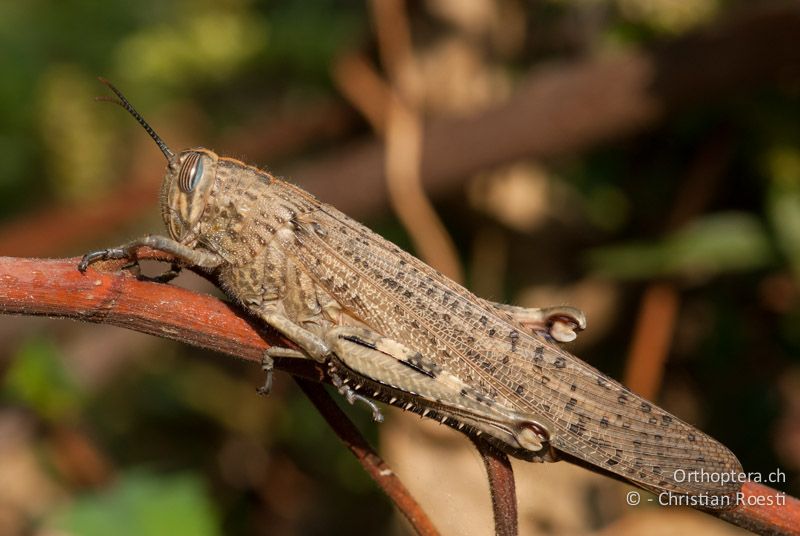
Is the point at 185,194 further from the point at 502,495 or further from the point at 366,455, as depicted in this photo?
the point at 502,495

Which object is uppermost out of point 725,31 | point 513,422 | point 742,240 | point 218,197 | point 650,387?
point 725,31

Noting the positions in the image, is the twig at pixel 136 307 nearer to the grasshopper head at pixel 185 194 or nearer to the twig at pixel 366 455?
the twig at pixel 366 455

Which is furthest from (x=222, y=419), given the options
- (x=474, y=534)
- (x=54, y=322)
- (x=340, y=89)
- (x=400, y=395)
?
(x=474, y=534)

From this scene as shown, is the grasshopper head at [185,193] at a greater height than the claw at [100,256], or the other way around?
the grasshopper head at [185,193]

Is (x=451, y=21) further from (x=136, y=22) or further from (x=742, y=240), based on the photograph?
(x=136, y=22)

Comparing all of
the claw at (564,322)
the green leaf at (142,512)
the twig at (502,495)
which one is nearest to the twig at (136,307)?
the twig at (502,495)

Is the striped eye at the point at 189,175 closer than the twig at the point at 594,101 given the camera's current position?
Yes

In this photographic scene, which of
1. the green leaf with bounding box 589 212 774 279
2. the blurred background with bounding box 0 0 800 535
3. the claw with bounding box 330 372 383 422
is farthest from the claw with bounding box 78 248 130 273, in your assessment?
the green leaf with bounding box 589 212 774 279
